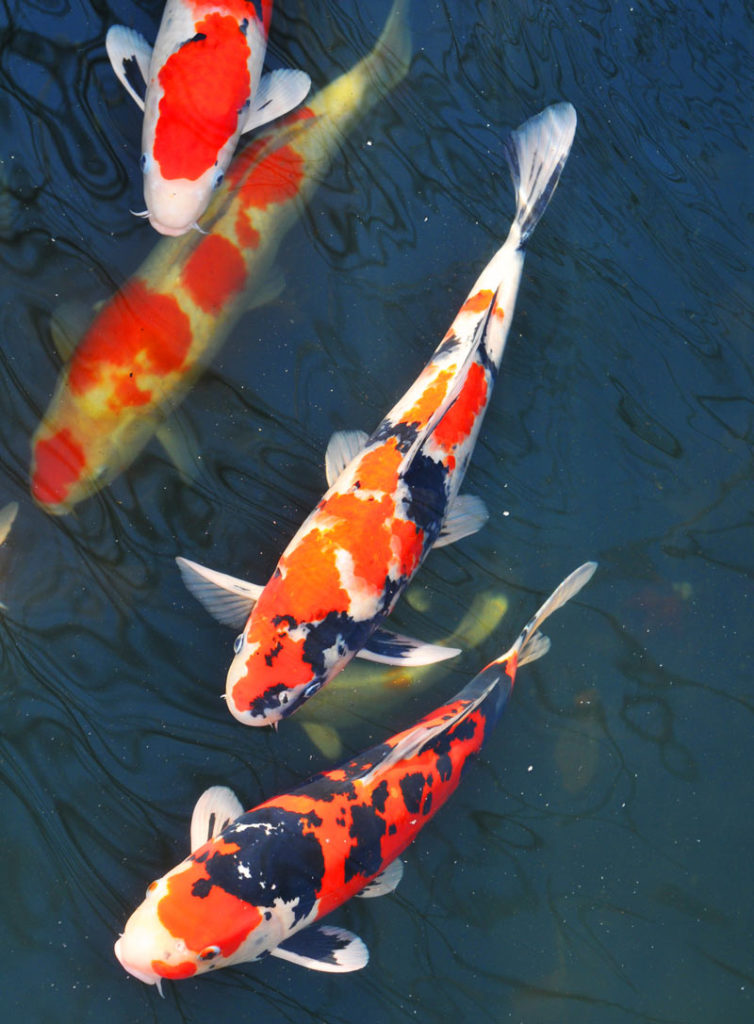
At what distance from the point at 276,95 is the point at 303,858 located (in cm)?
286

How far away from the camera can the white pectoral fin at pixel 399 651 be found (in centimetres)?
358

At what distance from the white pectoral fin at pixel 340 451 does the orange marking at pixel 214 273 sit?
2.20 feet

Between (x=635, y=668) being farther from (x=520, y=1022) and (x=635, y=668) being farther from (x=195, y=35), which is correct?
(x=195, y=35)

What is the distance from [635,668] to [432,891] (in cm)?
122


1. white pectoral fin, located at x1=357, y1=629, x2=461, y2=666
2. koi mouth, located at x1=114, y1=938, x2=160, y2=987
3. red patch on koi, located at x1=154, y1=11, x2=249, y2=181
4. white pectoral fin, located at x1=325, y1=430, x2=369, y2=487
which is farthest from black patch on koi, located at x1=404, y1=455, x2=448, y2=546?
koi mouth, located at x1=114, y1=938, x2=160, y2=987

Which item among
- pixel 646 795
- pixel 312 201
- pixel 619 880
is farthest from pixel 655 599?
pixel 312 201

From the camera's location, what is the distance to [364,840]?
129 inches

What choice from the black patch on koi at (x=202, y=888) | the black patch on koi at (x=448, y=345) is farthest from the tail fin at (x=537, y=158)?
the black patch on koi at (x=202, y=888)

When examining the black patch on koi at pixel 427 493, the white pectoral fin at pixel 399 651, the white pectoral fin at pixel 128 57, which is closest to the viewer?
the black patch on koi at pixel 427 493

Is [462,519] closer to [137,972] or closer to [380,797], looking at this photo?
[380,797]

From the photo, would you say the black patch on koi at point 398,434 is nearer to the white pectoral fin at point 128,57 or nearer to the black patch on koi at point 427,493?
the black patch on koi at point 427,493

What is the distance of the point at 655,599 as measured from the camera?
4.14 metres

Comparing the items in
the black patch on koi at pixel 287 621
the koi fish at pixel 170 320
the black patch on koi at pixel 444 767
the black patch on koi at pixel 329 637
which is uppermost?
the koi fish at pixel 170 320

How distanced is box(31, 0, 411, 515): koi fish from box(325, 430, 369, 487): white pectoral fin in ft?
1.80
